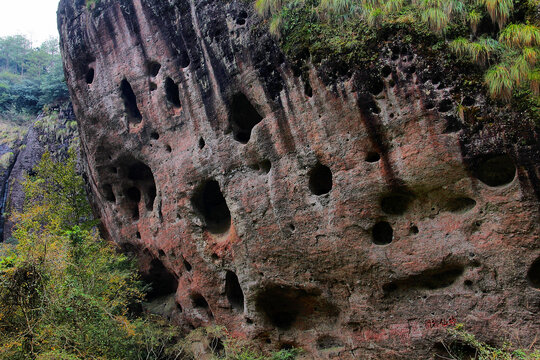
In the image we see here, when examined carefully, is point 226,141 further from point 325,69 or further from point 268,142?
point 325,69

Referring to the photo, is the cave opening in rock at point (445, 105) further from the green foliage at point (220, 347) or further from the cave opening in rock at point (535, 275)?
the green foliage at point (220, 347)

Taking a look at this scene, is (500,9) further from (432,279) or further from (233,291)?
(233,291)

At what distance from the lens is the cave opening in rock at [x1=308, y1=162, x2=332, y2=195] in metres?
8.66

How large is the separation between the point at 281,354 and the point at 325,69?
670cm

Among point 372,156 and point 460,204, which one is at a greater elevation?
point 372,156

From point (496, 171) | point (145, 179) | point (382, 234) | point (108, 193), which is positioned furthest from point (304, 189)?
point (108, 193)

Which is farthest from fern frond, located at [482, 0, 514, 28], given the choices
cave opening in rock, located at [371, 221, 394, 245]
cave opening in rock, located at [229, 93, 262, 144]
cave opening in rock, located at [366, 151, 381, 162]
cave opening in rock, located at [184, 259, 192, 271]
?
cave opening in rock, located at [184, 259, 192, 271]

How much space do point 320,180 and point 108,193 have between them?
8.65 meters

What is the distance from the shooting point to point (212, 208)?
11969 mm

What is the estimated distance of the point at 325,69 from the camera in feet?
26.5

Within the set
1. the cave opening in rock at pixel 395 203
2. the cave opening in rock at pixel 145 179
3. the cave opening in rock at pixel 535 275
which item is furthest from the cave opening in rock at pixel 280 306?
the cave opening in rock at pixel 145 179

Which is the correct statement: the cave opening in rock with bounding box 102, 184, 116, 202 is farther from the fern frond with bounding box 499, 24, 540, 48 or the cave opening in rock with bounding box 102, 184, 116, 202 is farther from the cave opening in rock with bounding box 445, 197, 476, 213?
the fern frond with bounding box 499, 24, 540, 48

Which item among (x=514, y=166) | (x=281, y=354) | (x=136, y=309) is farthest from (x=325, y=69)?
(x=136, y=309)

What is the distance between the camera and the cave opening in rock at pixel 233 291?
10.4 m
